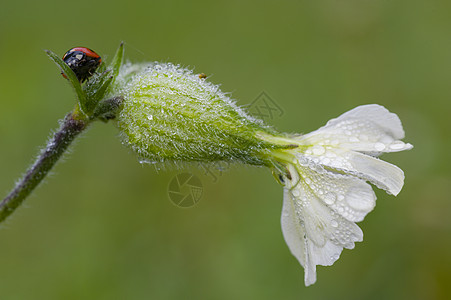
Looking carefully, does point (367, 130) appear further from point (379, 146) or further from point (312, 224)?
point (312, 224)

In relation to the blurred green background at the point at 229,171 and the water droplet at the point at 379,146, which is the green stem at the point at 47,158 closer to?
the blurred green background at the point at 229,171

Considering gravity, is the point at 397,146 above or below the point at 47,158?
below

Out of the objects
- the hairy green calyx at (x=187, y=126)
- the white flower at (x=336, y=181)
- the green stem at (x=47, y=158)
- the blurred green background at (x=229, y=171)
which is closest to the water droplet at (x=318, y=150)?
the white flower at (x=336, y=181)

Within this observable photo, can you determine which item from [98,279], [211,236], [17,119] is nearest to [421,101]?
[211,236]

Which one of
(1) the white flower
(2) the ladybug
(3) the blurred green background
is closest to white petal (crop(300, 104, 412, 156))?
(1) the white flower

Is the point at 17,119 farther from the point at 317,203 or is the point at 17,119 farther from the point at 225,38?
the point at 317,203

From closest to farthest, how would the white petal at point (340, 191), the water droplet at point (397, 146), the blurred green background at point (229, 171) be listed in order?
the white petal at point (340, 191) → the water droplet at point (397, 146) → the blurred green background at point (229, 171)

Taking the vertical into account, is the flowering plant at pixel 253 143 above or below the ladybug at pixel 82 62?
below

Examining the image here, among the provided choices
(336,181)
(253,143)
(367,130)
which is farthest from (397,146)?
(253,143)
